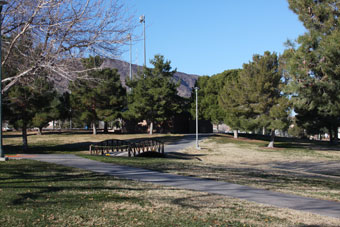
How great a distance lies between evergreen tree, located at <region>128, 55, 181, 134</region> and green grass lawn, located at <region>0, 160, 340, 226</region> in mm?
44873

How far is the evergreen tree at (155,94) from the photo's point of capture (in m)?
55.2

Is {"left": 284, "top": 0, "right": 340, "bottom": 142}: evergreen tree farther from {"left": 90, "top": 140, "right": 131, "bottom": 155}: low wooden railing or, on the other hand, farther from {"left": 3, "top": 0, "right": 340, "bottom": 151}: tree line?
{"left": 90, "top": 140, "right": 131, "bottom": 155}: low wooden railing

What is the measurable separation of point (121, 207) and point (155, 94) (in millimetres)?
47812

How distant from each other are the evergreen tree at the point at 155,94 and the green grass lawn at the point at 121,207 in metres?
44.9

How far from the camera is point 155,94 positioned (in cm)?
5503

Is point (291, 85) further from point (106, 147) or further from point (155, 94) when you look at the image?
point (155, 94)

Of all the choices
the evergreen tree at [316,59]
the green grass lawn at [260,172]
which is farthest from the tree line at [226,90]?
the green grass lawn at [260,172]

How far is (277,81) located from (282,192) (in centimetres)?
3431

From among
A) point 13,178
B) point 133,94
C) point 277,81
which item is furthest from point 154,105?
point 13,178

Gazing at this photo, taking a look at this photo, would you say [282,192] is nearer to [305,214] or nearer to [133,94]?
[305,214]

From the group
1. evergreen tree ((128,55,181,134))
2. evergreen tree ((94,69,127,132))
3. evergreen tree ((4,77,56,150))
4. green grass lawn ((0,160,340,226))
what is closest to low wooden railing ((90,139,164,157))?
evergreen tree ((4,77,56,150))

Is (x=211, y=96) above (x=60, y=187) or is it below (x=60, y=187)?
above

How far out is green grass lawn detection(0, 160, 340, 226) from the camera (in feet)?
21.5

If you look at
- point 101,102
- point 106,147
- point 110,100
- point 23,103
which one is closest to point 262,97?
point 106,147
